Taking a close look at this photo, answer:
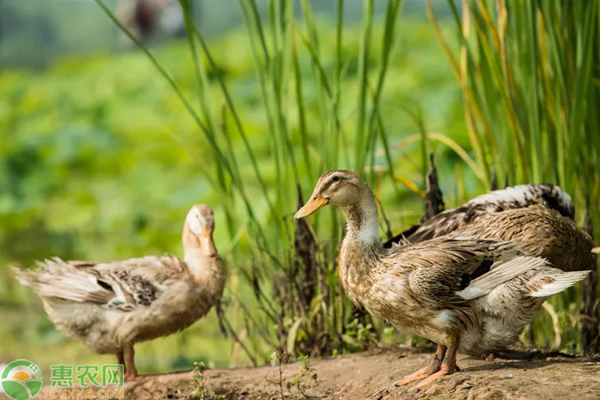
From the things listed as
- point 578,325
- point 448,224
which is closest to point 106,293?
point 448,224

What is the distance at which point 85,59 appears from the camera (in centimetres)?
1442

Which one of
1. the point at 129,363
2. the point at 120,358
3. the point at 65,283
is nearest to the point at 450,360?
the point at 129,363

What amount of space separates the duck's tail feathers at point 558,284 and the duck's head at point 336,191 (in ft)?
2.47

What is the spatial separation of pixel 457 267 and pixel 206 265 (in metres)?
1.30

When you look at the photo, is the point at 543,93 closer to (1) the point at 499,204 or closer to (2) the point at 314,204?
(1) the point at 499,204

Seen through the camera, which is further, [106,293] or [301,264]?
[301,264]

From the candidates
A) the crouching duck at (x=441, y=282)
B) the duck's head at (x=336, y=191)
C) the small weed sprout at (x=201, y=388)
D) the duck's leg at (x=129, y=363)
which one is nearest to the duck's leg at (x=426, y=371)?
the crouching duck at (x=441, y=282)

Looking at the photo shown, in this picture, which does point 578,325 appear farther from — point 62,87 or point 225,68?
point 62,87

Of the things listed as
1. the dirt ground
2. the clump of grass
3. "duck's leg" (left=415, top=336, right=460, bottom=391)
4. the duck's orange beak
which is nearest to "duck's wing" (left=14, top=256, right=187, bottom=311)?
the dirt ground

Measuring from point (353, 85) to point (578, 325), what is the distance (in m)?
6.33

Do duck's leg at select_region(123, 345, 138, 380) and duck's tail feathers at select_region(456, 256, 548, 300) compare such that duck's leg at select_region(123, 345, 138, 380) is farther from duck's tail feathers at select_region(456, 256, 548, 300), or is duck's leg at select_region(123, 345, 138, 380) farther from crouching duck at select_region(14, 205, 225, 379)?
duck's tail feathers at select_region(456, 256, 548, 300)

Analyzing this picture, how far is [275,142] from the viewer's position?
473cm

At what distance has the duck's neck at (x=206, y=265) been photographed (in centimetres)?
443

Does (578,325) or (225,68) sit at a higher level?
(225,68)
